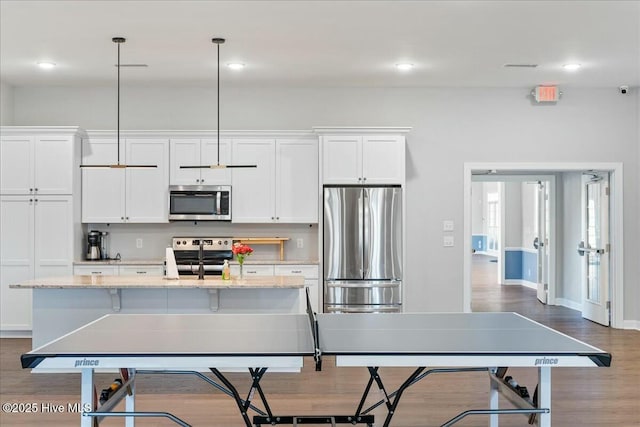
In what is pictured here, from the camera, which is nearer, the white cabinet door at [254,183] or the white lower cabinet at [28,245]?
the white lower cabinet at [28,245]

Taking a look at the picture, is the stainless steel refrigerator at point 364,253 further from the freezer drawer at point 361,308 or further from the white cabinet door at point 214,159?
the white cabinet door at point 214,159

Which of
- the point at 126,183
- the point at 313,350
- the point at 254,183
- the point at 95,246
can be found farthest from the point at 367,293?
the point at 313,350

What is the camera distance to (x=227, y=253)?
6984 mm

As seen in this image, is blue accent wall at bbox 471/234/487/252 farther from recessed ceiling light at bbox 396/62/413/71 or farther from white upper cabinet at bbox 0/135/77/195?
white upper cabinet at bbox 0/135/77/195

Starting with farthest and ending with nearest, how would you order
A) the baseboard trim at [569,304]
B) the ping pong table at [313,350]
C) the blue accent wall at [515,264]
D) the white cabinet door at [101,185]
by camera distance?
1. the blue accent wall at [515,264]
2. the baseboard trim at [569,304]
3. the white cabinet door at [101,185]
4. the ping pong table at [313,350]

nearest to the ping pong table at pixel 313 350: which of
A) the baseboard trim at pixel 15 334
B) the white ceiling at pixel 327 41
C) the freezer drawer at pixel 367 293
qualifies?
the white ceiling at pixel 327 41

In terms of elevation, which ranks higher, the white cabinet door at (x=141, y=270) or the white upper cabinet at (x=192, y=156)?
the white upper cabinet at (x=192, y=156)

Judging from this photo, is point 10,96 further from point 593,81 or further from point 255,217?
point 593,81

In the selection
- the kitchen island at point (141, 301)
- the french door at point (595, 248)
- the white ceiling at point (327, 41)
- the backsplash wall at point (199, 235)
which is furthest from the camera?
the french door at point (595, 248)

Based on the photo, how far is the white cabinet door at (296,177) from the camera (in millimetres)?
6895

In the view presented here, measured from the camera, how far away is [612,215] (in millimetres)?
7473

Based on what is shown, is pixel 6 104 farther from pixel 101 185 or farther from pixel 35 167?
pixel 101 185

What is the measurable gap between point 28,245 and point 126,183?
1.24m

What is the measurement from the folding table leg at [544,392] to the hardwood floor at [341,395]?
1.22 meters
